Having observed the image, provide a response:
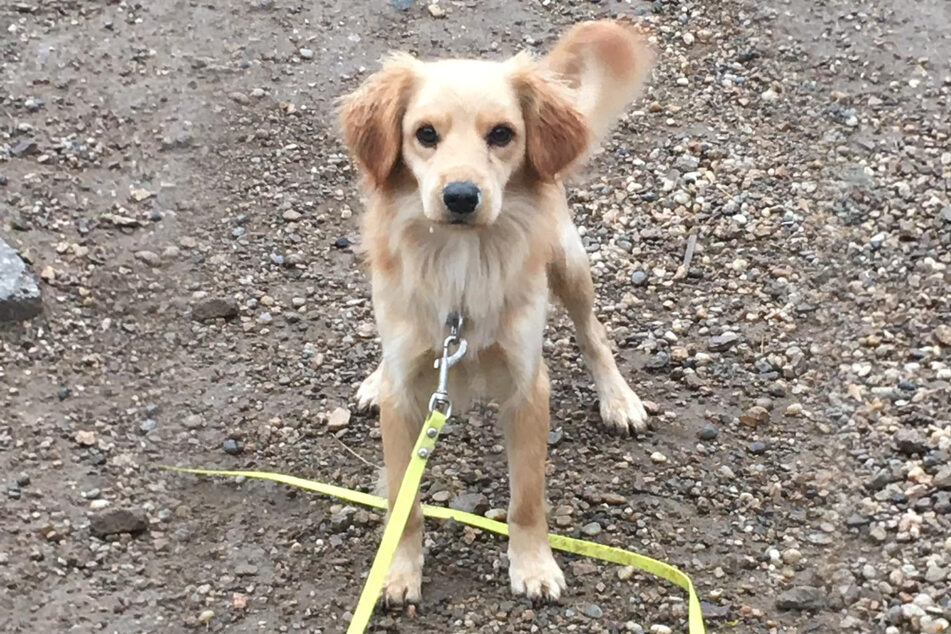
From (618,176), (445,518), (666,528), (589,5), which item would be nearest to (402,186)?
(445,518)

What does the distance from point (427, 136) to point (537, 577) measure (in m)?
1.37

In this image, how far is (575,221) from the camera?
214 inches

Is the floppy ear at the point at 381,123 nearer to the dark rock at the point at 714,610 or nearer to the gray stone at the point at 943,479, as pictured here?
the dark rock at the point at 714,610

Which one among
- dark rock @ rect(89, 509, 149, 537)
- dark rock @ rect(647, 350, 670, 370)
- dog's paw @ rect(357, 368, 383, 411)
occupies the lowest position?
dark rock @ rect(89, 509, 149, 537)

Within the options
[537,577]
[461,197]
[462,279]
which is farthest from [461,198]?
[537,577]

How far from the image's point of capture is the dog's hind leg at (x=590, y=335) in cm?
412

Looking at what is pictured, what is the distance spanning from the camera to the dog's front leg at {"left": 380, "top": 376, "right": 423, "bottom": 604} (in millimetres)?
3570

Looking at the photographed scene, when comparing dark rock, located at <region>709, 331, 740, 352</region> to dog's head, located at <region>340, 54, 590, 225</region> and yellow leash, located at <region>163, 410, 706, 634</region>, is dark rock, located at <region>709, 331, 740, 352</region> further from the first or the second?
dog's head, located at <region>340, 54, 590, 225</region>

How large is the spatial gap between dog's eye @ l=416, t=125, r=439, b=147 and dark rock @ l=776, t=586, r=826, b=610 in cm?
168

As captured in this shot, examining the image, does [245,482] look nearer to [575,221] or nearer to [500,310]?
[500,310]

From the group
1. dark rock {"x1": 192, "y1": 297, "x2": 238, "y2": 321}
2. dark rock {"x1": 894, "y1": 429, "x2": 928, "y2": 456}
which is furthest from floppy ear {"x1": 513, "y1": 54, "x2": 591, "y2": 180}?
dark rock {"x1": 192, "y1": 297, "x2": 238, "y2": 321}

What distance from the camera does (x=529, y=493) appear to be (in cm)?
360

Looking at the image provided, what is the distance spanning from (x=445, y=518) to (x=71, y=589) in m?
1.17

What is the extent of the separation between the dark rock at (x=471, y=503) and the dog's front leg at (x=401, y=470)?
325 millimetres
